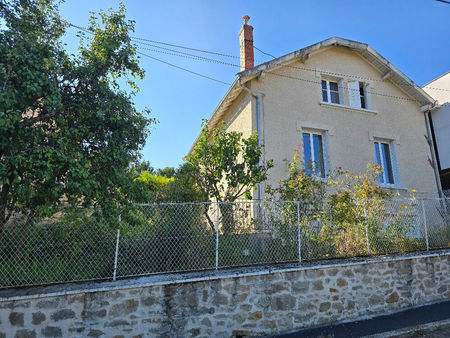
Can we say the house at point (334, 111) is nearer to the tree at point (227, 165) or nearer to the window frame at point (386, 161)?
the window frame at point (386, 161)

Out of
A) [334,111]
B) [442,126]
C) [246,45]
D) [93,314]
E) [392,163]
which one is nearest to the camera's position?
[93,314]

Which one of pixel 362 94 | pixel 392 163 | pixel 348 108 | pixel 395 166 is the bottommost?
pixel 395 166

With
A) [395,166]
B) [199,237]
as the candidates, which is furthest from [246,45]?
[199,237]

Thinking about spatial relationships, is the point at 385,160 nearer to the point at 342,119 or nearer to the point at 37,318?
the point at 342,119

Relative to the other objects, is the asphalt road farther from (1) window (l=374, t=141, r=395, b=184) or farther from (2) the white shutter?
(2) the white shutter

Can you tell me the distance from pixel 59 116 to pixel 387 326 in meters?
6.10

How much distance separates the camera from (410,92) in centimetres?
1229

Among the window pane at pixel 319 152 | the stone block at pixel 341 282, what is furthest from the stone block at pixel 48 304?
the window pane at pixel 319 152

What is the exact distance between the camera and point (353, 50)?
11805 millimetres

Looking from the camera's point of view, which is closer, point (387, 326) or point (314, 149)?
point (387, 326)

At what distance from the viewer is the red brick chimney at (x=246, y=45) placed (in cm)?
1082

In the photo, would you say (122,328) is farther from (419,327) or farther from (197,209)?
(419,327)

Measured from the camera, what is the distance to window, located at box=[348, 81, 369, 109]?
1126cm

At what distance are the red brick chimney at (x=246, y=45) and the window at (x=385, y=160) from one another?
5355mm
